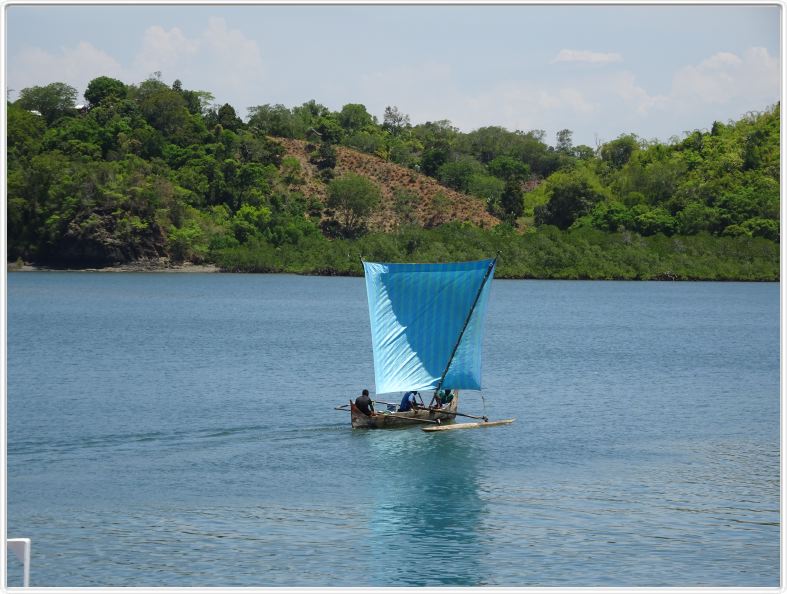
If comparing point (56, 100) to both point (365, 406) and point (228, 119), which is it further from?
point (365, 406)

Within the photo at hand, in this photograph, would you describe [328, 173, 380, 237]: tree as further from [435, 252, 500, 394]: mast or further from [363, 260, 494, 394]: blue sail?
[435, 252, 500, 394]: mast

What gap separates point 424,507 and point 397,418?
25.7 ft

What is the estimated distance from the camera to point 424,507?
2994 cm

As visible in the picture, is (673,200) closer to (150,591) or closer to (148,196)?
(148,196)

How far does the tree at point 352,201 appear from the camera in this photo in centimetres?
18288

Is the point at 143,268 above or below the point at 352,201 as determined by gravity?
below

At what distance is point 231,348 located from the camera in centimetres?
6812

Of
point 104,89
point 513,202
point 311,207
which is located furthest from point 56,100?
point 513,202

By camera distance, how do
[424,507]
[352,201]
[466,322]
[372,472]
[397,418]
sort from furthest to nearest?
1. [352,201]
2. [466,322]
3. [397,418]
4. [372,472]
5. [424,507]

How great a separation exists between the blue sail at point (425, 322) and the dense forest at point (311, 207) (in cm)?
11780

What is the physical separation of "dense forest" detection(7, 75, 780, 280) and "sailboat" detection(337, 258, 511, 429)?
387ft

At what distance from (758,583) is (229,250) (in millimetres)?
144277

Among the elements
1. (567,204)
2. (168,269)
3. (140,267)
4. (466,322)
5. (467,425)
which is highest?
(567,204)

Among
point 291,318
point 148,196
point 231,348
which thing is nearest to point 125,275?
point 148,196
